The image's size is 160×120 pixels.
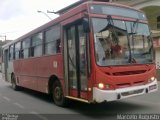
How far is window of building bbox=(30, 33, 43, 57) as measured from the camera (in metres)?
14.3

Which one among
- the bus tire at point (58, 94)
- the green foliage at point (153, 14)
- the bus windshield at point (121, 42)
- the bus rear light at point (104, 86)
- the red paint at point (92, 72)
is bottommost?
the bus tire at point (58, 94)

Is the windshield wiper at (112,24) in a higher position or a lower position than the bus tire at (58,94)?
higher

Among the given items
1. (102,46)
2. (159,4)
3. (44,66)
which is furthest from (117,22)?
(159,4)

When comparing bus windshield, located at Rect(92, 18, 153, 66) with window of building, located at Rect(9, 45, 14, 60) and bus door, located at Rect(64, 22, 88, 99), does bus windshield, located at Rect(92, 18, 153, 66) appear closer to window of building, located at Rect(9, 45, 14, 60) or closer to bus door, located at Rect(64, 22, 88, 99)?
bus door, located at Rect(64, 22, 88, 99)

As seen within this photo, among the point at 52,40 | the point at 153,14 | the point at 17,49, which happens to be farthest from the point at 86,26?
the point at 153,14

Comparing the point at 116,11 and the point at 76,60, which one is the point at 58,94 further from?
the point at 116,11

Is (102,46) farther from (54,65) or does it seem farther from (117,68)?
(54,65)

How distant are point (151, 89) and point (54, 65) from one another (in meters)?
3.61

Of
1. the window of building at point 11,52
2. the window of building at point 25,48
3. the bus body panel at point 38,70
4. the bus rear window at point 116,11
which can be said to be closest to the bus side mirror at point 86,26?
the bus rear window at point 116,11

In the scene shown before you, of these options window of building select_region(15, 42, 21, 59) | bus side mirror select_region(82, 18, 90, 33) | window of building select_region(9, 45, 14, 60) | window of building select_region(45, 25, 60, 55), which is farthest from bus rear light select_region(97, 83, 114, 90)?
window of building select_region(9, 45, 14, 60)

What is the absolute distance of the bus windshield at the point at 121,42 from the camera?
9797 millimetres

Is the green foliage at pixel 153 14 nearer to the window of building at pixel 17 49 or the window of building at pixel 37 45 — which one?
the window of building at pixel 17 49

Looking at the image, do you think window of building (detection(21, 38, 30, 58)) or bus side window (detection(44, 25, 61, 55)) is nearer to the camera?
bus side window (detection(44, 25, 61, 55))

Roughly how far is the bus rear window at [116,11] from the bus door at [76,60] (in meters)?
0.73
